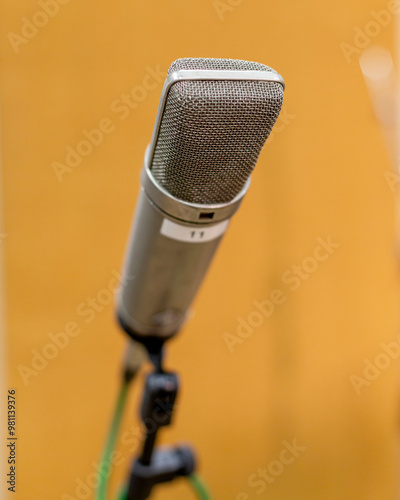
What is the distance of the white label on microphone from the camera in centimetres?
39

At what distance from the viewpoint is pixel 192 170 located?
35 centimetres

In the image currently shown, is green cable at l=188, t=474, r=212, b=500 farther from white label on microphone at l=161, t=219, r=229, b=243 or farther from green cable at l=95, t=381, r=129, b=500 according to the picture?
white label on microphone at l=161, t=219, r=229, b=243

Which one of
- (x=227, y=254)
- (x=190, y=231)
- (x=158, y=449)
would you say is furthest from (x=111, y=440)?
(x=227, y=254)

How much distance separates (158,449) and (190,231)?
0.35 meters

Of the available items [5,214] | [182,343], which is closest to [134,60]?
[5,214]

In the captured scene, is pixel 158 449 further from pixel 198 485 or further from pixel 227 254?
pixel 227 254

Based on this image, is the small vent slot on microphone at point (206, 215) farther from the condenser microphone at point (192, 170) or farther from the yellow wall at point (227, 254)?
the yellow wall at point (227, 254)

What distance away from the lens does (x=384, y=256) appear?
4.16 ft

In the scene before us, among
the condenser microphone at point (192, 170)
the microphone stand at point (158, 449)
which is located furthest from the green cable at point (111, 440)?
the condenser microphone at point (192, 170)

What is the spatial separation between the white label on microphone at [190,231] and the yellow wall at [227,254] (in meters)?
0.70

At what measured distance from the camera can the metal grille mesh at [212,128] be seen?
1.05 feet

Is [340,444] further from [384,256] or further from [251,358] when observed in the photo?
[384,256]

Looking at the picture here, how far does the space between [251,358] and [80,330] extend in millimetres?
466

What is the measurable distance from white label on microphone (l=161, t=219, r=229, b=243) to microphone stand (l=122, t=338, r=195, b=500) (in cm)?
19
